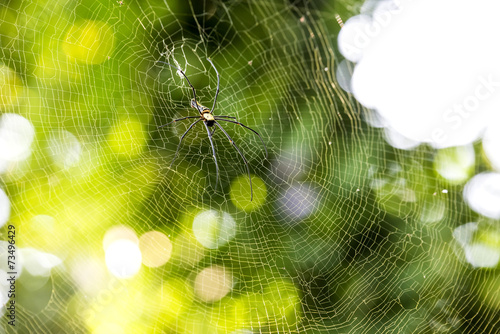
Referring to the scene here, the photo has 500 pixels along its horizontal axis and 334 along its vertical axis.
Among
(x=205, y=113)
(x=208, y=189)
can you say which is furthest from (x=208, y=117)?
(x=208, y=189)

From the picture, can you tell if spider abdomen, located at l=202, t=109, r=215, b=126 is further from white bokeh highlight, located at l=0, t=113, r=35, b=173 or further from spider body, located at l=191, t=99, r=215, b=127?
white bokeh highlight, located at l=0, t=113, r=35, b=173

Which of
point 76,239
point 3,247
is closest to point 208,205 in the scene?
point 76,239

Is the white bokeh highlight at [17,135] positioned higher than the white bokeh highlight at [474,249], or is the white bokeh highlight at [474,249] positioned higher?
the white bokeh highlight at [17,135]

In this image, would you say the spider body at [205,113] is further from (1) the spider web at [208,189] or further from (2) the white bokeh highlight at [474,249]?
(2) the white bokeh highlight at [474,249]

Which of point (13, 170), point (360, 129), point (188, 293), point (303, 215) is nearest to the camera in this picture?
point (13, 170)

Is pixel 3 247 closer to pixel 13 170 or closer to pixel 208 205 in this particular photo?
pixel 13 170

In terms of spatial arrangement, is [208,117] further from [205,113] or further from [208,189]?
[208,189]

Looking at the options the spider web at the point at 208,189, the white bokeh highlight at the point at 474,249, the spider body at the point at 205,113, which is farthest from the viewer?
the white bokeh highlight at the point at 474,249

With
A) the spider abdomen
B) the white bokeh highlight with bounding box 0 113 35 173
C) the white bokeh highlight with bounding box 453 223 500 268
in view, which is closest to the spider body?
the spider abdomen

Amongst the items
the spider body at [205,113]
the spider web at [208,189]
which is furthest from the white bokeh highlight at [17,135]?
the spider body at [205,113]
